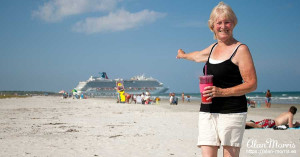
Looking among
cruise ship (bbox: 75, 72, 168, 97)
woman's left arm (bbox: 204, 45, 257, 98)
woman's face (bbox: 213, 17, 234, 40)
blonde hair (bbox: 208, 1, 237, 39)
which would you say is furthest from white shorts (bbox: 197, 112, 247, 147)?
cruise ship (bbox: 75, 72, 168, 97)

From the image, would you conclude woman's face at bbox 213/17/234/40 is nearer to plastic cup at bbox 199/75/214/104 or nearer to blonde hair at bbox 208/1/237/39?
blonde hair at bbox 208/1/237/39

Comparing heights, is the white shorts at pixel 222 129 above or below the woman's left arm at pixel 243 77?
below

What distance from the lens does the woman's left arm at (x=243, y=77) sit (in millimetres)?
1972

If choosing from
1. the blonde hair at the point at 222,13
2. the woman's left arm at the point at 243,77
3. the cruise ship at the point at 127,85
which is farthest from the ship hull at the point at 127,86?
the woman's left arm at the point at 243,77

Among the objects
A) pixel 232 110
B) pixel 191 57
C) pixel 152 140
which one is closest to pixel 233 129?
pixel 232 110

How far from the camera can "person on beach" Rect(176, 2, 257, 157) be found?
1.99m

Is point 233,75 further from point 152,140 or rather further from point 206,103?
point 152,140

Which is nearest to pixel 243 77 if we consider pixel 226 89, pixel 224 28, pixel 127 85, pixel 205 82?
pixel 226 89

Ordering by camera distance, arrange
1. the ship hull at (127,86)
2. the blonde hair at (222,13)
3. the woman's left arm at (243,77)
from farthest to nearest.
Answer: the ship hull at (127,86)
the blonde hair at (222,13)
the woman's left arm at (243,77)

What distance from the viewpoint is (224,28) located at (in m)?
2.09

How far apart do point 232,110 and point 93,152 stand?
11.1 feet

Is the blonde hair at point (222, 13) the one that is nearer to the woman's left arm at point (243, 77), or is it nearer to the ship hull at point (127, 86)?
the woman's left arm at point (243, 77)

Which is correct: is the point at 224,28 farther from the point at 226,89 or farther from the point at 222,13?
the point at 226,89

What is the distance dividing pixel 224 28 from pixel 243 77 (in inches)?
13.6
